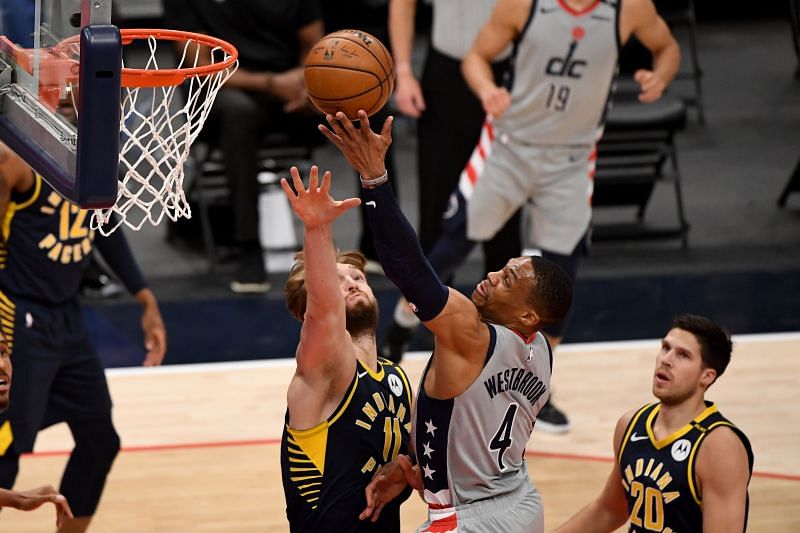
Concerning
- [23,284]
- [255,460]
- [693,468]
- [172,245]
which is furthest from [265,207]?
[693,468]

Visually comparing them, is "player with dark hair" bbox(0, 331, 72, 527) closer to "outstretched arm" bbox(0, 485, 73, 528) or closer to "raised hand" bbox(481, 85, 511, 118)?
"outstretched arm" bbox(0, 485, 73, 528)

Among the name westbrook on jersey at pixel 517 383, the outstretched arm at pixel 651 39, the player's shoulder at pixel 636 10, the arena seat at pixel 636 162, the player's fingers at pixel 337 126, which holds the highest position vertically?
the player's fingers at pixel 337 126

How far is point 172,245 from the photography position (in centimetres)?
866

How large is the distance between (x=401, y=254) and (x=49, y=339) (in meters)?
1.98

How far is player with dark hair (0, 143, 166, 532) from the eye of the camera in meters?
4.70

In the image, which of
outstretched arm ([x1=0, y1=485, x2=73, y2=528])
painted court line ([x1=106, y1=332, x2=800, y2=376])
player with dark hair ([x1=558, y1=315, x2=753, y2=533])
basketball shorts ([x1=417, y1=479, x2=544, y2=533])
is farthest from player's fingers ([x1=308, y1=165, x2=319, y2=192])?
painted court line ([x1=106, y1=332, x2=800, y2=376])

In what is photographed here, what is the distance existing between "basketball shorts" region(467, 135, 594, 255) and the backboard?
2751 mm

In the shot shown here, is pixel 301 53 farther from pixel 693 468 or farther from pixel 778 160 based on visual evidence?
pixel 693 468

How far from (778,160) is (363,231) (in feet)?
11.6

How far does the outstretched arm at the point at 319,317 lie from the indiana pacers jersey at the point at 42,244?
156 cm

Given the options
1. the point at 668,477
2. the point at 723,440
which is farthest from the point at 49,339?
the point at 723,440

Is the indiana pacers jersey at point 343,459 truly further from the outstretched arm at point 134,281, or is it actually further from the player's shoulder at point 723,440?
the outstretched arm at point 134,281

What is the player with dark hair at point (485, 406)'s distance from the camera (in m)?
3.63

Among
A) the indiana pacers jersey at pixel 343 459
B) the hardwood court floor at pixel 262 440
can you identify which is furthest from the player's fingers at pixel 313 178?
the hardwood court floor at pixel 262 440
